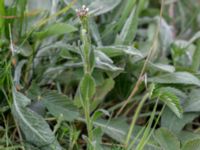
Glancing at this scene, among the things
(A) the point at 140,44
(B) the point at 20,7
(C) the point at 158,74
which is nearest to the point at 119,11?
(A) the point at 140,44

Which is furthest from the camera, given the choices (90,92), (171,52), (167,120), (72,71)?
(171,52)

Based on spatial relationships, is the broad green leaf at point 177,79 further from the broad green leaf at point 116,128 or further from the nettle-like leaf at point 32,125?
the nettle-like leaf at point 32,125

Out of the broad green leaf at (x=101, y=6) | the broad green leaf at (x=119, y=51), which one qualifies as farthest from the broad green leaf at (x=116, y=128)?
the broad green leaf at (x=101, y=6)

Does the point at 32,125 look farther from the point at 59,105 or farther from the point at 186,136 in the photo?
the point at 186,136

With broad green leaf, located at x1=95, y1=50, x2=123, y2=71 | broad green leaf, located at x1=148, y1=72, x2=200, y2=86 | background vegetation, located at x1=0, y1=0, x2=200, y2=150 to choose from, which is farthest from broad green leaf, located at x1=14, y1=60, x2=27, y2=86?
broad green leaf, located at x1=148, y1=72, x2=200, y2=86

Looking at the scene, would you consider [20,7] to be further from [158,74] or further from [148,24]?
[148,24]

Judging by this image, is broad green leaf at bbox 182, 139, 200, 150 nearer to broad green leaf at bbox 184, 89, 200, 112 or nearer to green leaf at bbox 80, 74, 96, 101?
broad green leaf at bbox 184, 89, 200, 112

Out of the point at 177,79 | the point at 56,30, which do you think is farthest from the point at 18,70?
the point at 177,79
